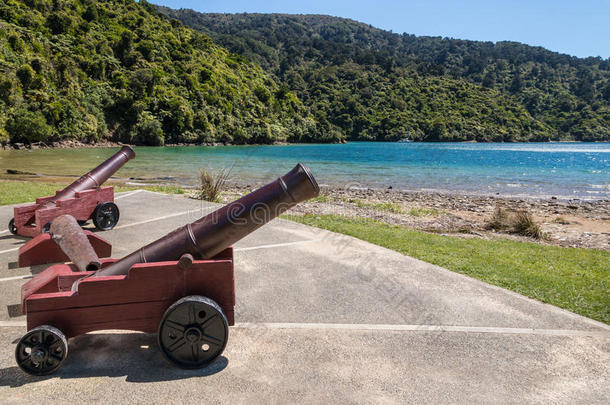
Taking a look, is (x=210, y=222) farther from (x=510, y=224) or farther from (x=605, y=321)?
(x=510, y=224)

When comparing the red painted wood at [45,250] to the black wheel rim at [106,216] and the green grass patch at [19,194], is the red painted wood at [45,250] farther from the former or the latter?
the green grass patch at [19,194]

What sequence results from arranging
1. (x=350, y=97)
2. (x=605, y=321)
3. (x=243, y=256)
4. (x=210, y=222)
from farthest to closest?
1. (x=350, y=97)
2. (x=243, y=256)
3. (x=605, y=321)
4. (x=210, y=222)

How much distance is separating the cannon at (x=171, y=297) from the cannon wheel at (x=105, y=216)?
14.0ft

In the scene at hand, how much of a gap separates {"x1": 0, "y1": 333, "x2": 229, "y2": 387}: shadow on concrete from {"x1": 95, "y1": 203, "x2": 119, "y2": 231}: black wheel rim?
418 centimetres

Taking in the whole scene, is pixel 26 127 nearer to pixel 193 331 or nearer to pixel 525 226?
pixel 525 226

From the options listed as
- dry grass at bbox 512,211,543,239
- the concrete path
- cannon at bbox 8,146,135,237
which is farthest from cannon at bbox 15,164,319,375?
dry grass at bbox 512,211,543,239

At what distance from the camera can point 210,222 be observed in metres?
3.12

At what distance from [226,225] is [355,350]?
1530 mm

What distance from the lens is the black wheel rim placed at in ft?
23.4

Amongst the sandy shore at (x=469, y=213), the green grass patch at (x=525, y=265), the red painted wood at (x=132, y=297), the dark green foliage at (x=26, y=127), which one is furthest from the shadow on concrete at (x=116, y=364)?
the dark green foliage at (x=26, y=127)

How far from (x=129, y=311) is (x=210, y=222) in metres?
0.90

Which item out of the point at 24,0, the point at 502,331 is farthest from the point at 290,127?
the point at 502,331

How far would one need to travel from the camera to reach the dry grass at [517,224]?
424 inches

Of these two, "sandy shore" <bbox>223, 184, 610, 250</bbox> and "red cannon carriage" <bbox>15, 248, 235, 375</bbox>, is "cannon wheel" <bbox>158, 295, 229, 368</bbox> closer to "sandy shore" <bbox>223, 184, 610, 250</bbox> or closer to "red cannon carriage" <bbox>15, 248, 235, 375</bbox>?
"red cannon carriage" <bbox>15, 248, 235, 375</bbox>
